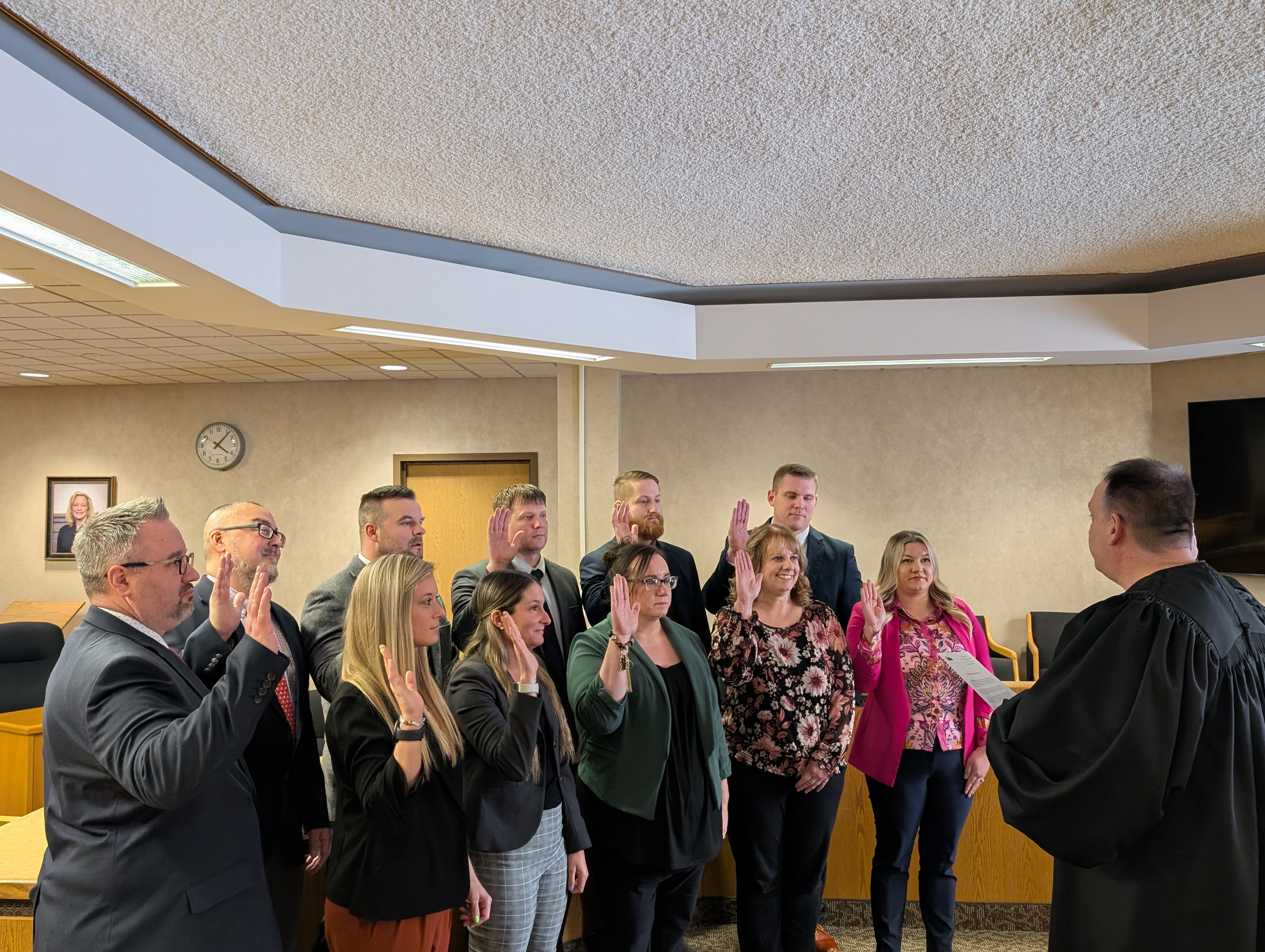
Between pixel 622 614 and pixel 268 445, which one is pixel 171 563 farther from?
pixel 268 445

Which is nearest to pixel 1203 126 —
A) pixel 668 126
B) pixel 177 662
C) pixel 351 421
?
pixel 668 126

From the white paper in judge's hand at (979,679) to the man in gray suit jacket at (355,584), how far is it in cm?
131

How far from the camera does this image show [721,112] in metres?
2.50

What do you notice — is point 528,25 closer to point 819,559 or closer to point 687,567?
point 687,567

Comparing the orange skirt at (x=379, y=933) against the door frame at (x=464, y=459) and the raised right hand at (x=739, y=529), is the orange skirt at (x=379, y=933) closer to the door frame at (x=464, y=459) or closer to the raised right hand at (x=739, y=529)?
the raised right hand at (x=739, y=529)

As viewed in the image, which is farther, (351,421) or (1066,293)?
(351,421)

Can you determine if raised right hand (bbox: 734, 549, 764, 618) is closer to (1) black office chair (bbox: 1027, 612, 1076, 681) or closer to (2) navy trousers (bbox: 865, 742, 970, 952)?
(2) navy trousers (bbox: 865, 742, 970, 952)

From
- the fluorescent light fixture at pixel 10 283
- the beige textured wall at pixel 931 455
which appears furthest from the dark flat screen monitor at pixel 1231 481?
the fluorescent light fixture at pixel 10 283

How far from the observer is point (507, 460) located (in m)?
6.89

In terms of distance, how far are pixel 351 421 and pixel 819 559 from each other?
4.43 metres

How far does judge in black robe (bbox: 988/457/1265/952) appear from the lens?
5.58 ft

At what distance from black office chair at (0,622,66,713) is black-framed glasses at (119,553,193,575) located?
453 cm

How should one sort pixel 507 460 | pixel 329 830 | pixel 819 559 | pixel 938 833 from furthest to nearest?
pixel 507 460
pixel 819 559
pixel 938 833
pixel 329 830

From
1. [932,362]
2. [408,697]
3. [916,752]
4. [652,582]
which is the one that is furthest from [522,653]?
[932,362]
